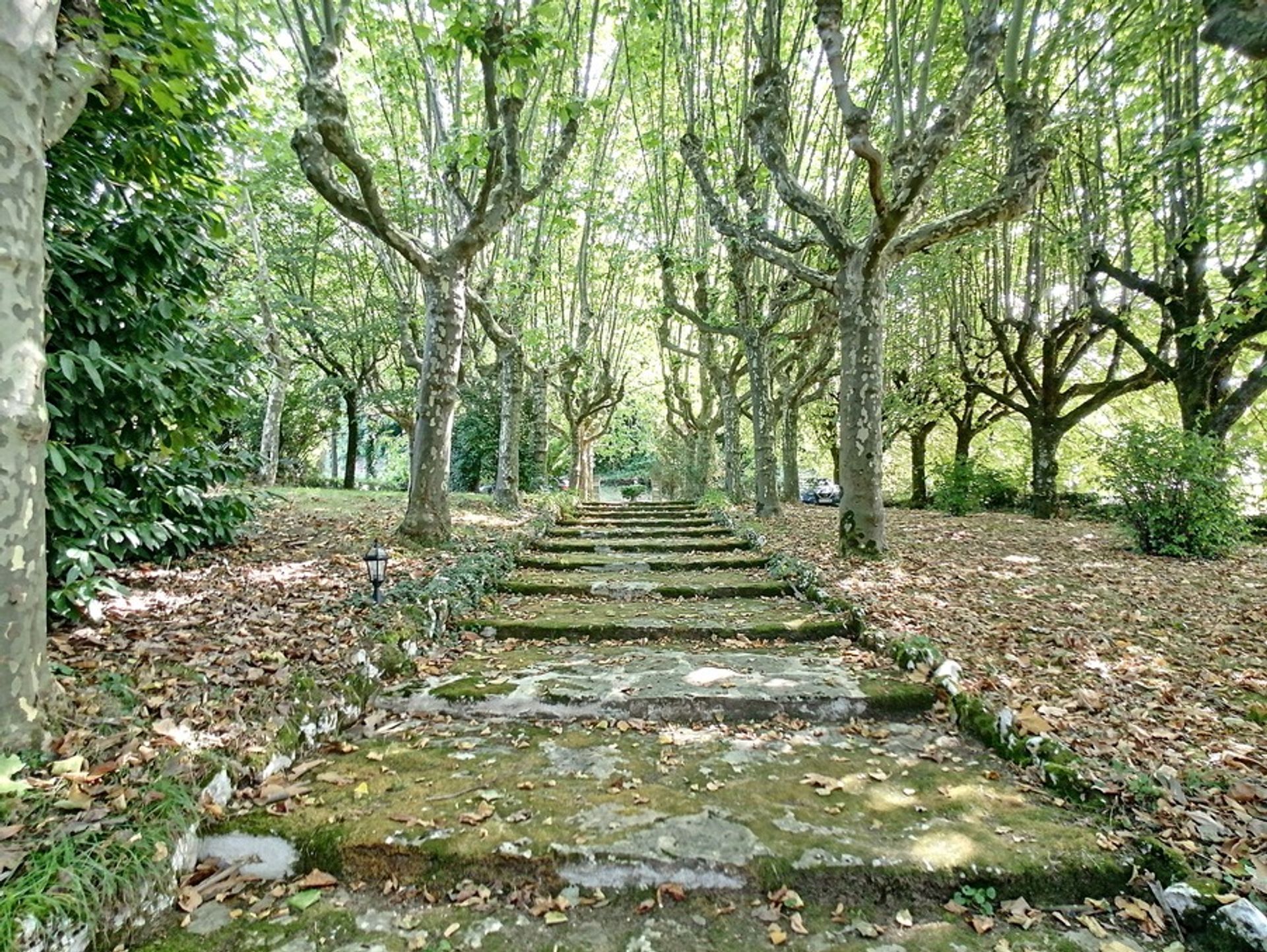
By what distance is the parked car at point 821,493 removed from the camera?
29484 millimetres

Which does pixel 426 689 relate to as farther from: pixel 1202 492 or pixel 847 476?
pixel 1202 492

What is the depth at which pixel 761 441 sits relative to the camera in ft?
41.8

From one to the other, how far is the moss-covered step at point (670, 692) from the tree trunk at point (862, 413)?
10.7 feet

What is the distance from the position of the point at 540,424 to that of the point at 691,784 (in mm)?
14340

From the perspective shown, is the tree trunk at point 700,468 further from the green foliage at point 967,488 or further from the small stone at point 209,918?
the small stone at point 209,918

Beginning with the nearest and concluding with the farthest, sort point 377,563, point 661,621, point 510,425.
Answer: point 377,563 → point 661,621 → point 510,425

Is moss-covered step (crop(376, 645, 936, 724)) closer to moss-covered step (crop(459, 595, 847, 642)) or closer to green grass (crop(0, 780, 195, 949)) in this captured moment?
moss-covered step (crop(459, 595, 847, 642))

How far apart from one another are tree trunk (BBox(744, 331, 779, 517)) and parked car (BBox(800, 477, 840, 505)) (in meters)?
16.6

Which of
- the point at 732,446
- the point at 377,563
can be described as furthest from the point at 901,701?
the point at 732,446

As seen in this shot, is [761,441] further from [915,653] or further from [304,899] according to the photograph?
[304,899]

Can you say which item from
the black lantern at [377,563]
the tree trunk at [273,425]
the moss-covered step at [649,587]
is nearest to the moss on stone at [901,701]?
the moss-covered step at [649,587]

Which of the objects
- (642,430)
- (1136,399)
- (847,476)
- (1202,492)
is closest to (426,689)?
(847,476)

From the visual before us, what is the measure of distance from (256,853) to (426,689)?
1649 millimetres

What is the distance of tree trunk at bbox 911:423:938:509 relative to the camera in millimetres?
20000
